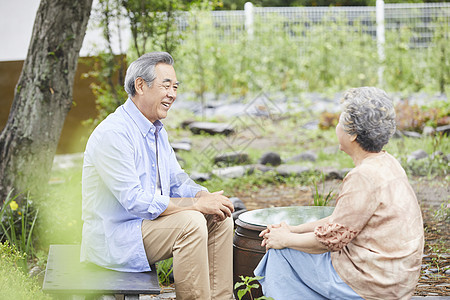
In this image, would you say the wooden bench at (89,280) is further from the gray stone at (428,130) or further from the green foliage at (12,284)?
the gray stone at (428,130)

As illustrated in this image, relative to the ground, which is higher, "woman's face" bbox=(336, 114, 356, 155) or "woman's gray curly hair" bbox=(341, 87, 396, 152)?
"woman's gray curly hair" bbox=(341, 87, 396, 152)

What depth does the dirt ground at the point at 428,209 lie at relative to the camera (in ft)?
11.6

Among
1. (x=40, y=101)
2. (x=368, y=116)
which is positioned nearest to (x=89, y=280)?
(x=368, y=116)

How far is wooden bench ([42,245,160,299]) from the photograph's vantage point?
2570 mm

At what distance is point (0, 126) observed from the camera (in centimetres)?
840

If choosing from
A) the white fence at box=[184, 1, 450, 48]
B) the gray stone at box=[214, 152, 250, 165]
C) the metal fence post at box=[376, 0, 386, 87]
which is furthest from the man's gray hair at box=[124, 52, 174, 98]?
the white fence at box=[184, 1, 450, 48]

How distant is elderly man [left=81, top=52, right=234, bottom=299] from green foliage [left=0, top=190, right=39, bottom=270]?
1.29 meters

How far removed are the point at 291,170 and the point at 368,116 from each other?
15.5ft

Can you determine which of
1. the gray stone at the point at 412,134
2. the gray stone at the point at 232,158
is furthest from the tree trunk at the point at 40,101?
the gray stone at the point at 412,134

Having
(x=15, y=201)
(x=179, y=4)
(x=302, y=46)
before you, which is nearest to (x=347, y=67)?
(x=302, y=46)

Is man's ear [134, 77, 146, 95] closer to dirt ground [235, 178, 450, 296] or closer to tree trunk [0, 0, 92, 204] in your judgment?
tree trunk [0, 0, 92, 204]

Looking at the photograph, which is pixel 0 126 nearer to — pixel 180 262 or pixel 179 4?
pixel 179 4

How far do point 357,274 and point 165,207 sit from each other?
1005 millimetres

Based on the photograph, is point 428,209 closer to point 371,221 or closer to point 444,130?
point 371,221
